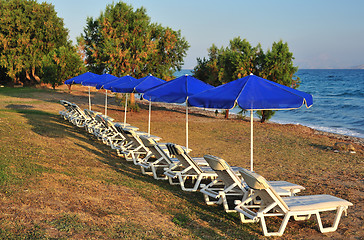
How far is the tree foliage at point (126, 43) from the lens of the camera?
2255 centimetres

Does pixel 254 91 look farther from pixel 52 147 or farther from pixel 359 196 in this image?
pixel 52 147

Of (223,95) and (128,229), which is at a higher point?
(223,95)

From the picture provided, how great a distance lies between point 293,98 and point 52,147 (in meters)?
6.71

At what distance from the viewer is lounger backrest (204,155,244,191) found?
5852 mm

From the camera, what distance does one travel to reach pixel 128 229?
15.9 ft

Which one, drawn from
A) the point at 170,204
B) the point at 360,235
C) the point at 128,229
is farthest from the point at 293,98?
the point at 128,229

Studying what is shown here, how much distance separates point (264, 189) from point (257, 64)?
1856 cm

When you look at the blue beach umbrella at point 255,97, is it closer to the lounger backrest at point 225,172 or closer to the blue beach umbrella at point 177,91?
the lounger backrest at point 225,172

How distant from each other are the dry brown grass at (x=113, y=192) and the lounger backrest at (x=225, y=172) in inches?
20.3

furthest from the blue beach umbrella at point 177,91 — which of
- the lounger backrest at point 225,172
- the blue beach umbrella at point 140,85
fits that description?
the lounger backrest at point 225,172

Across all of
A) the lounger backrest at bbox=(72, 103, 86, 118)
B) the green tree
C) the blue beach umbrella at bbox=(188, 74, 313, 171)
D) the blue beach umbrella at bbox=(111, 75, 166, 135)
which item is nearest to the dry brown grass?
the blue beach umbrella at bbox=(188, 74, 313, 171)

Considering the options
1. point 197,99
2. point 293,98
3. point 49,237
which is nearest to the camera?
point 49,237

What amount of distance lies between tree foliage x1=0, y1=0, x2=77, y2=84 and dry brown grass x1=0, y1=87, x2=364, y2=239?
3429 cm

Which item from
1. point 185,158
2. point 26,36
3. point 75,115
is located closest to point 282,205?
point 185,158
